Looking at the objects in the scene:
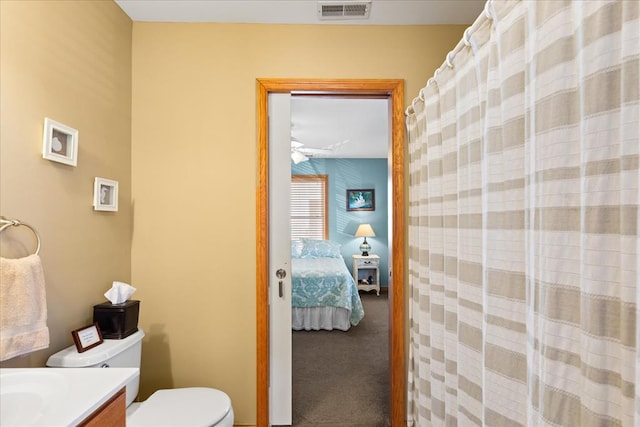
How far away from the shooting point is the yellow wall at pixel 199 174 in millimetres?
2049

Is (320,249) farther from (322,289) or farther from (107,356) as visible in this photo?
(107,356)

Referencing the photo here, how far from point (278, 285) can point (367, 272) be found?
425cm

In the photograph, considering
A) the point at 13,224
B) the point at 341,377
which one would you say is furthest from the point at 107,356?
A: the point at 341,377

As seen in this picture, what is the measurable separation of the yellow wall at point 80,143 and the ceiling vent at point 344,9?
4.06 ft

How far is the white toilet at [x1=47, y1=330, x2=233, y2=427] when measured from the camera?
4.63 feet

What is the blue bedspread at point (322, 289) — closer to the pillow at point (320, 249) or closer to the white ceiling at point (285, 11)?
the pillow at point (320, 249)

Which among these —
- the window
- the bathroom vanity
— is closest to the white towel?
the bathroom vanity

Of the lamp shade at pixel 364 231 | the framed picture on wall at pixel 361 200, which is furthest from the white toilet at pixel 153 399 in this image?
the framed picture on wall at pixel 361 200

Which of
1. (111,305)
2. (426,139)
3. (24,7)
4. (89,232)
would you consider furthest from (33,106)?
(426,139)

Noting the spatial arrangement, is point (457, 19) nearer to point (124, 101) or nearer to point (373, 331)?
point (124, 101)

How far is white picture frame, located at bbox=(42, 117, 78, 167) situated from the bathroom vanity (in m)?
0.88

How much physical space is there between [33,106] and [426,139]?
180 cm

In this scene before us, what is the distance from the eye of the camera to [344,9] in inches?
76.7

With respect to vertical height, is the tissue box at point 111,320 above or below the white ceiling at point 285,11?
below
